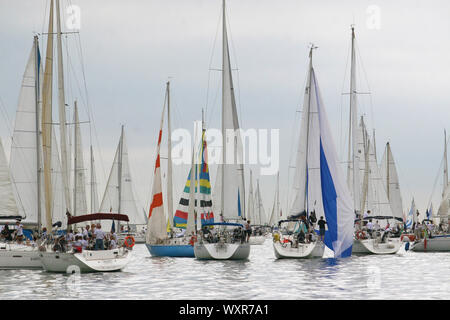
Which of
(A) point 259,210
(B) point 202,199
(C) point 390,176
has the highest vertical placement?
(C) point 390,176

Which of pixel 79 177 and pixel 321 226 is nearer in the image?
pixel 321 226

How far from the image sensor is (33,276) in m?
34.2

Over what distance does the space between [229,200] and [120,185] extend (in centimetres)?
3641

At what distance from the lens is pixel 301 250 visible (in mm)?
44094

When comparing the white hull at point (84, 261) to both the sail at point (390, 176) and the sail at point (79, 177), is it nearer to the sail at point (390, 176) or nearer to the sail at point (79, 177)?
the sail at point (79, 177)

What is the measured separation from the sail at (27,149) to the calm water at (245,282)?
4.69 metres

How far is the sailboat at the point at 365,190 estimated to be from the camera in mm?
51688

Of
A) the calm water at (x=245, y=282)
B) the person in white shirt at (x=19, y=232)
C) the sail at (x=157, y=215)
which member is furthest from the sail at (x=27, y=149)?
the sail at (x=157, y=215)

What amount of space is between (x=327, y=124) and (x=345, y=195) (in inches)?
186

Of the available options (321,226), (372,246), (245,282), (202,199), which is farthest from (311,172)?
(245,282)

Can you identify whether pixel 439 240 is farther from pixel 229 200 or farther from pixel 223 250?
pixel 223 250
